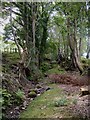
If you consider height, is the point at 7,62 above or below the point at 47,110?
above

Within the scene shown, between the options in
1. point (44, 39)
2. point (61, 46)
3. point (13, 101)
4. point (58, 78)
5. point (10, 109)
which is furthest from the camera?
point (61, 46)

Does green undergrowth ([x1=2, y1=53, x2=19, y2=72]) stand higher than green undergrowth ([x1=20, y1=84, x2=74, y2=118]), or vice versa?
green undergrowth ([x1=2, y1=53, x2=19, y2=72])

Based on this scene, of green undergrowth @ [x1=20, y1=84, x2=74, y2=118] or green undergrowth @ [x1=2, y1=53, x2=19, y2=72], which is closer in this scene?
green undergrowth @ [x1=20, y1=84, x2=74, y2=118]

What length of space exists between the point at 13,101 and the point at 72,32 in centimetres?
601

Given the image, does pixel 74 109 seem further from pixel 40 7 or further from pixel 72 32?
pixel 40 7

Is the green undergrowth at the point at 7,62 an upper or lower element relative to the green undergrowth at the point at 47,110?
upper

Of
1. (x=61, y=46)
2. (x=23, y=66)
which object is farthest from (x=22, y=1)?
(x=61, y=46)

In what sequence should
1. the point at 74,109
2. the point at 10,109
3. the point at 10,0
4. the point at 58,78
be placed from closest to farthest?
the point at 74,109, the point at 10,109, the point at 58,78, the point at 10,0

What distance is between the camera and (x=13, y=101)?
4.80 metres

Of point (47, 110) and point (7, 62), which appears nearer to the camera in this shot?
point (47, 110)

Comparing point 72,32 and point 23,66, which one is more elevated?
point 72,32

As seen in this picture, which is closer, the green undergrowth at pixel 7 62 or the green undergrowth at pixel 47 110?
the green undergrowth at pixel 47 110

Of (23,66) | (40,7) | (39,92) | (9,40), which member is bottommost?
(39,92)

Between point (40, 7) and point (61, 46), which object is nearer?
point (40, 7)
